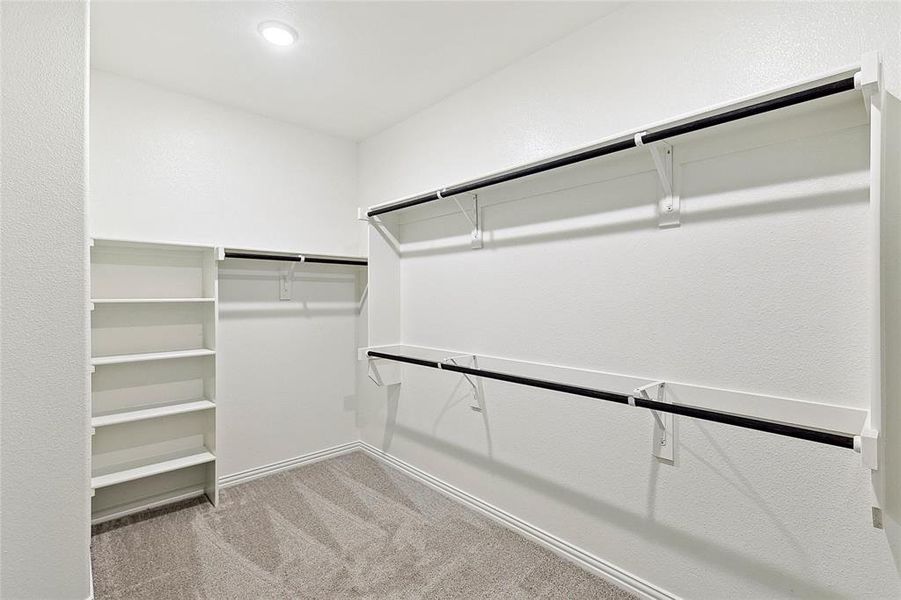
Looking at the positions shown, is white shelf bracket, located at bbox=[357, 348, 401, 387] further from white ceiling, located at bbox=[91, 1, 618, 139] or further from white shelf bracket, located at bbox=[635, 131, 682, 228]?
white shelf bracket, located at bbox=[635, 131, 682, 228]

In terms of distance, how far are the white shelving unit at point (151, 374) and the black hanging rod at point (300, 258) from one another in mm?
136

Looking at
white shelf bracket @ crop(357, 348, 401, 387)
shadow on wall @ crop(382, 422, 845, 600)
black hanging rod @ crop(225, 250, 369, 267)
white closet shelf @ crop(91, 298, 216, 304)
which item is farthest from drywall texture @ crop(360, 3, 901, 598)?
white closet shelf @ crop(91, 298, 216, 304)

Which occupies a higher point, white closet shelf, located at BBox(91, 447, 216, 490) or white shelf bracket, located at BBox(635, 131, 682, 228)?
white shelf bracket, located at BBox(635, 131, 682, 228)

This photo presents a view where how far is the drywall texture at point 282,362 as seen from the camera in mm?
2875

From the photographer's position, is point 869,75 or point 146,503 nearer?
point 869,75

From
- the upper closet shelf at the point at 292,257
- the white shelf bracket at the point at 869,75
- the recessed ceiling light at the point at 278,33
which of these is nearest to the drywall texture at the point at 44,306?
the recessed ceiling light at the point at 278,33

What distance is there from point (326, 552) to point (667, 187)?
2207 mm

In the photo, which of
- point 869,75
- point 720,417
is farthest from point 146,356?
point 869,75

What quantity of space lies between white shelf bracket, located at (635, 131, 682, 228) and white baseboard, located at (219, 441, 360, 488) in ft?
8.90

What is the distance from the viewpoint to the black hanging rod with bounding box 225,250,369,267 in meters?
2.62

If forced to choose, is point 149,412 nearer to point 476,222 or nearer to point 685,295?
point 476,222

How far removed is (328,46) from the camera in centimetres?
215

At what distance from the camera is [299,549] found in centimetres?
214

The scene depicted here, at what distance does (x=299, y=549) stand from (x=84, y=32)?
214 cm
